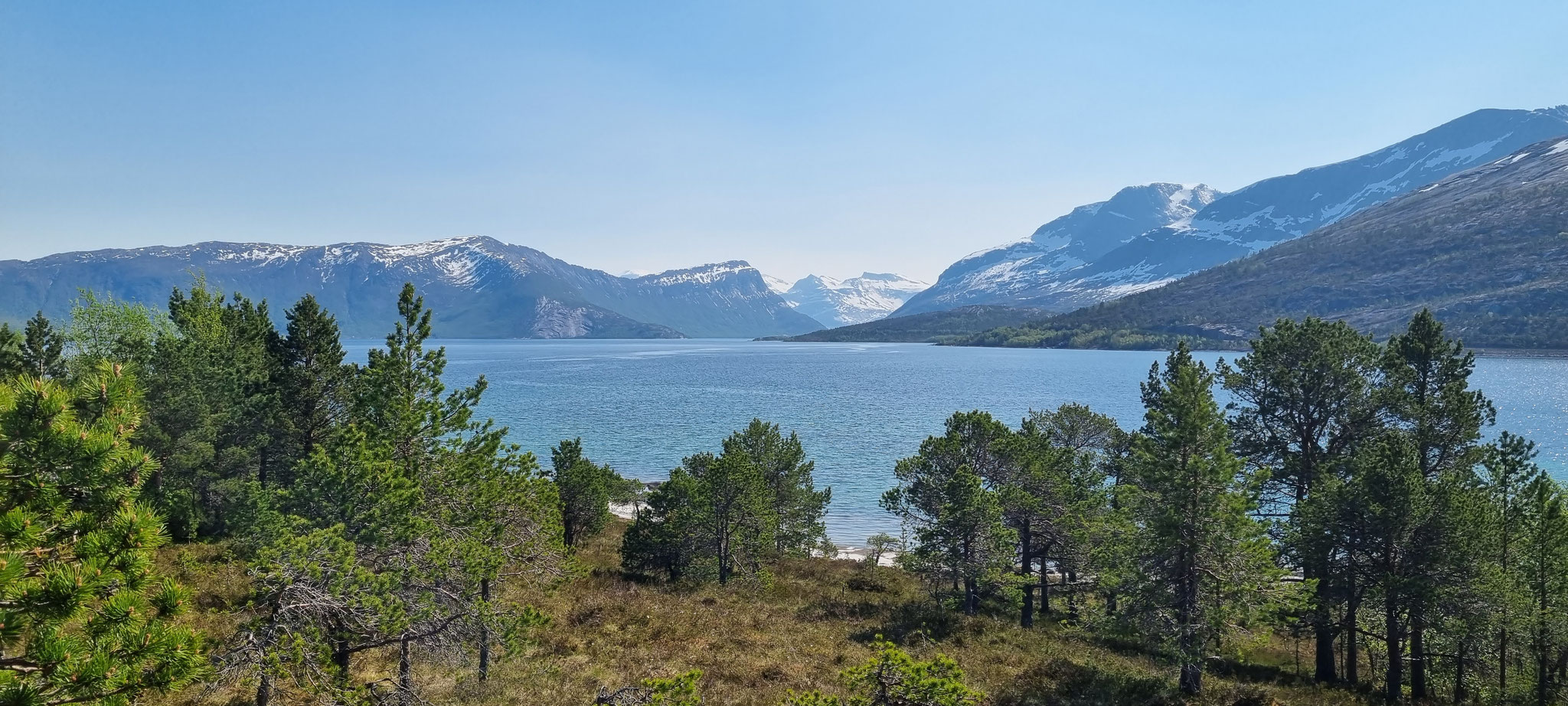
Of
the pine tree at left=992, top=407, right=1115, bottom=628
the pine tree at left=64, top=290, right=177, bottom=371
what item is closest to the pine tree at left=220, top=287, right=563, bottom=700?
the pine tree at left=992, top=407, right=1115, bottom=628

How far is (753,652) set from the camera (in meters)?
23.9

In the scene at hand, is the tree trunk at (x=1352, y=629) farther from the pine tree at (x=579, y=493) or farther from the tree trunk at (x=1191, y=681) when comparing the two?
the pine tree at (x=579, y=493)

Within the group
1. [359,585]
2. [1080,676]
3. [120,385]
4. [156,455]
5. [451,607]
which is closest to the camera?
[120,385]

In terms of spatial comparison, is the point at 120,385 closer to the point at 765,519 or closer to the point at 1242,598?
the point at 1242,598

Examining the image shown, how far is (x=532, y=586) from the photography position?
67.7 feet

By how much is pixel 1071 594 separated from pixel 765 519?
18285 mm

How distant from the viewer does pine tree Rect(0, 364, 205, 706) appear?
5.43 metres

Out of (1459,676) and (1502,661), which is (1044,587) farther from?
(1502,661)

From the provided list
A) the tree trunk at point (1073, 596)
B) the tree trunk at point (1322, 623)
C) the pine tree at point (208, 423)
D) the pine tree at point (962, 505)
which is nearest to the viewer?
the tree trunk at point (1322, 623)

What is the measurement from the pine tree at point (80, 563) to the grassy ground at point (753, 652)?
11258 mm

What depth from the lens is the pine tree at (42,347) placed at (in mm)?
33250

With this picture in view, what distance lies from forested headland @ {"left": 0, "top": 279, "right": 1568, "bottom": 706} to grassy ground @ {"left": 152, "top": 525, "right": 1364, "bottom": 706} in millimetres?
197

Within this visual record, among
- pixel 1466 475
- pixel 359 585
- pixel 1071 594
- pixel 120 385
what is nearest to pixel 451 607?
pixel 359 585

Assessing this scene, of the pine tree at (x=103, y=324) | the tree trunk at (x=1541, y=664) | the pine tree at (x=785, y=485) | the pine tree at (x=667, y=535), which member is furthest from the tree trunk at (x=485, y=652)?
the pine tree at (x=103, y=324)
